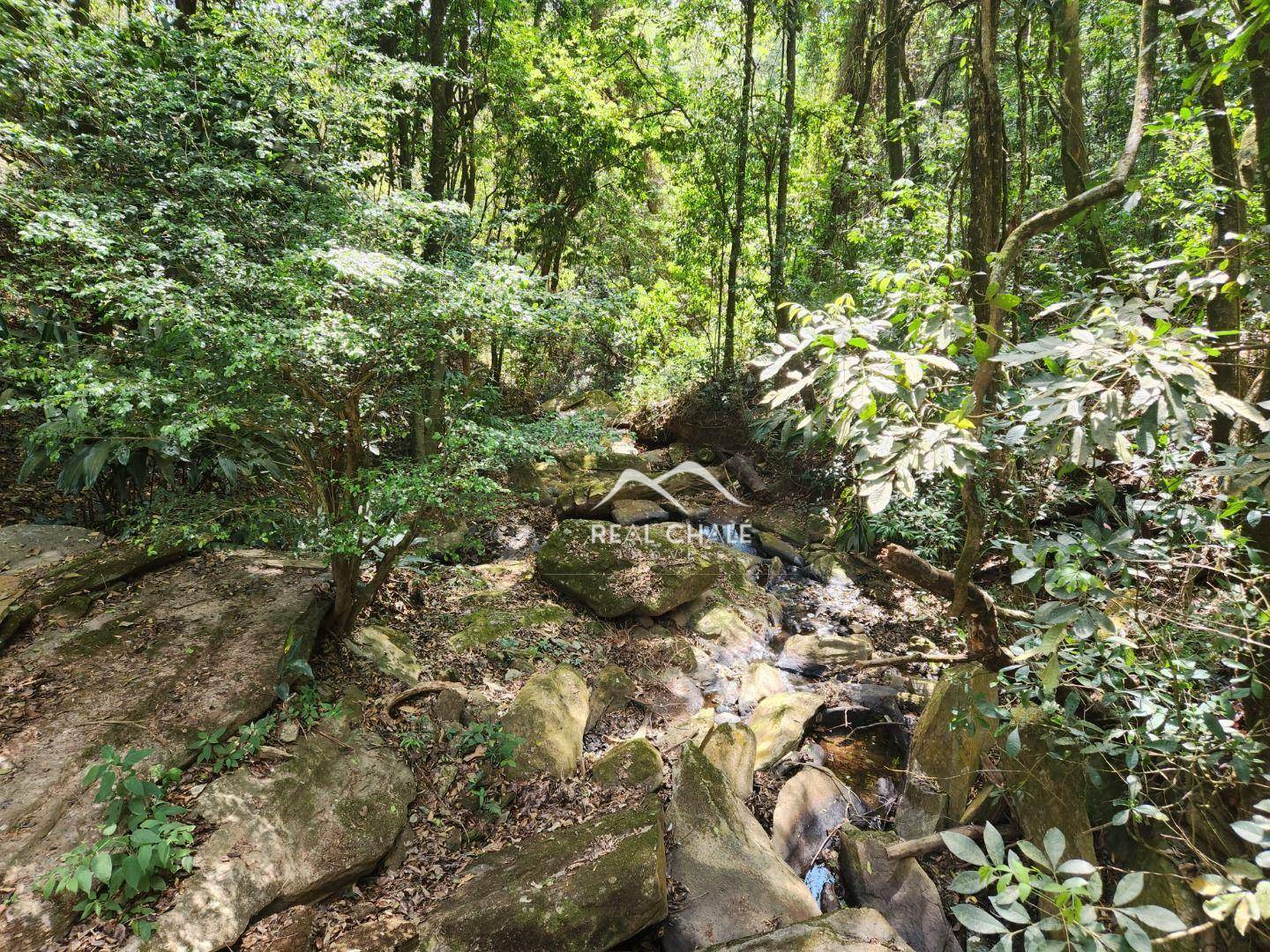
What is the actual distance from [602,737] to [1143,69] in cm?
488

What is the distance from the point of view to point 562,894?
2.84 meters

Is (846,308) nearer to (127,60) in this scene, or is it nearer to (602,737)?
(602,737)

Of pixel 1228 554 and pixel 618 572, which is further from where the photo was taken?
pixel 618 572

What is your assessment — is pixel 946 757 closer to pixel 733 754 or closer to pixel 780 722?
→ pixel 780 722

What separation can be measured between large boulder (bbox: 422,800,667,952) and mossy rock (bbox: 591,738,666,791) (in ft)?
2.08

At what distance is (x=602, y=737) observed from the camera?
15.0ft

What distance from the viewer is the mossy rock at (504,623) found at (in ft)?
16.5

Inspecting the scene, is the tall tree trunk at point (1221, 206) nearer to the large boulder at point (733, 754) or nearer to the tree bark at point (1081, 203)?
the tree bark at point (1081, 203)

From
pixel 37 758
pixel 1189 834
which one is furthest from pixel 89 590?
pixel 1189 834

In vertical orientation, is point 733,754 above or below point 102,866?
below

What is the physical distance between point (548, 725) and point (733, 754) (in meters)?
1.31

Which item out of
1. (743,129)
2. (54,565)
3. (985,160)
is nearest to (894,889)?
(985,160)

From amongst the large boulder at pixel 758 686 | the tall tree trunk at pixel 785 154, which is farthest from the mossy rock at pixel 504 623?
the tall tree trunk at pixel 785 154

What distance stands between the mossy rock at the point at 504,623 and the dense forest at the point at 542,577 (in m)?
0.04
